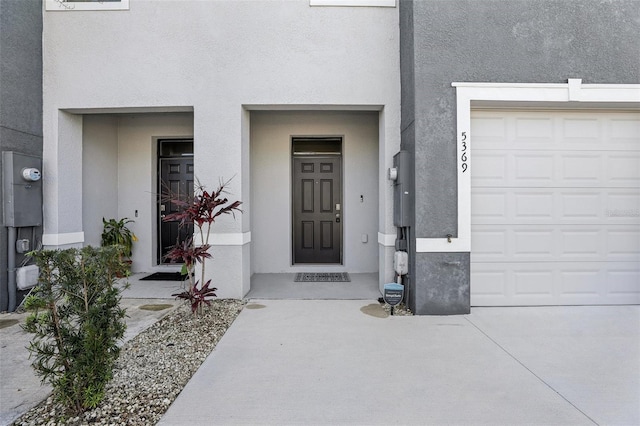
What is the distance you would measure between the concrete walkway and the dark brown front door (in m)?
2.35

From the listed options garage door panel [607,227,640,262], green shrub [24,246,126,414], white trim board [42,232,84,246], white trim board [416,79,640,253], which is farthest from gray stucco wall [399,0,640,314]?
white trim board [42,232,84,246]

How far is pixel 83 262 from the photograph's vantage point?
2.19m

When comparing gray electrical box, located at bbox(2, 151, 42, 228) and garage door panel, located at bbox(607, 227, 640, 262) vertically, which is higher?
gray electrical box, located at bbox(2, 151, 42, 228)

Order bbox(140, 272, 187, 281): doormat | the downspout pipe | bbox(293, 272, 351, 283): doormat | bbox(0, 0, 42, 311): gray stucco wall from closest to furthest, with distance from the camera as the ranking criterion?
bbox(0, 0, 42, 311): gray stucco wall
the downspout pipe
bbox(293, 272, 351, 283): doormat
bbox(140, 272, 187, 281): doormat

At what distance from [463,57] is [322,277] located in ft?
12.4

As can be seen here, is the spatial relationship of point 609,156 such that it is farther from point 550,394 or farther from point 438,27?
point 550,394

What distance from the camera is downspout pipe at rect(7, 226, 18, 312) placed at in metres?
4.42

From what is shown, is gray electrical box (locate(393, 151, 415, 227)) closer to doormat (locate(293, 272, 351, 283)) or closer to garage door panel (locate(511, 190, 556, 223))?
garage door panel (locate(511, 190, 556, 223))

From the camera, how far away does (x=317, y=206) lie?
651 cm

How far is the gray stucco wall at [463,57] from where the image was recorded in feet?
13.8

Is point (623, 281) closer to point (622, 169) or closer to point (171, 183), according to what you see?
point (622, 169)

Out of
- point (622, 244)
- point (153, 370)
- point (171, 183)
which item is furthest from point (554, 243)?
point (171, 183)

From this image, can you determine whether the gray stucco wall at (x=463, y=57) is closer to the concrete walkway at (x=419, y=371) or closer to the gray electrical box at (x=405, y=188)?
the gray electrical box at (x=405, y=188)

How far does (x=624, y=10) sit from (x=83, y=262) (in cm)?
609
